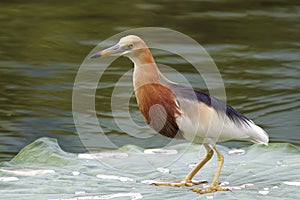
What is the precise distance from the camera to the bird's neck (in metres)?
3.65

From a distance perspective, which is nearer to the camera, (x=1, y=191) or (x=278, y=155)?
(x=1, y=191)

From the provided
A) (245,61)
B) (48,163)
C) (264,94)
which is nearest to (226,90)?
(264,94)

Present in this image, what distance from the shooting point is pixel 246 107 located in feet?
20.0

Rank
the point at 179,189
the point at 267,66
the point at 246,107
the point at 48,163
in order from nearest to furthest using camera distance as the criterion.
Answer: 1. the point at 179,189
2. the point at 48,163
3. the point at 246,107
4. the point at 267,66

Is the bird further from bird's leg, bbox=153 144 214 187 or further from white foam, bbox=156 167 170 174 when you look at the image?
white foam, bbox=156 167 170 174

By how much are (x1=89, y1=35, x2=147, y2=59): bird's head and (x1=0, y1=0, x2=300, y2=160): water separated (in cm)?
186

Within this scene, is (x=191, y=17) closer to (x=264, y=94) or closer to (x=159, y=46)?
(x=159, y=46)

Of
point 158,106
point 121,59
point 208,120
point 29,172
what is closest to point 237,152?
point 208,120

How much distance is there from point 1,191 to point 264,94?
9.65ft

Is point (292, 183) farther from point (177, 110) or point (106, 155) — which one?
point (106, 155)

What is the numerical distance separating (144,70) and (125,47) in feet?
0.41

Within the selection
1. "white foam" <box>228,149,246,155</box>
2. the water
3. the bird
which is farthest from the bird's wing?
the water

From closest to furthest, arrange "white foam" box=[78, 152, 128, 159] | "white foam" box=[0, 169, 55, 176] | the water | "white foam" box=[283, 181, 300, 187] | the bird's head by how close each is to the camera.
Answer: the bird's head, "white foam" box=[283, 181, 300, 187], "white foam" box=[0, 169, 55, 176], "white foam" box=[78, 152, 128, 159], the water

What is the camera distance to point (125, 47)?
11.9 ft
